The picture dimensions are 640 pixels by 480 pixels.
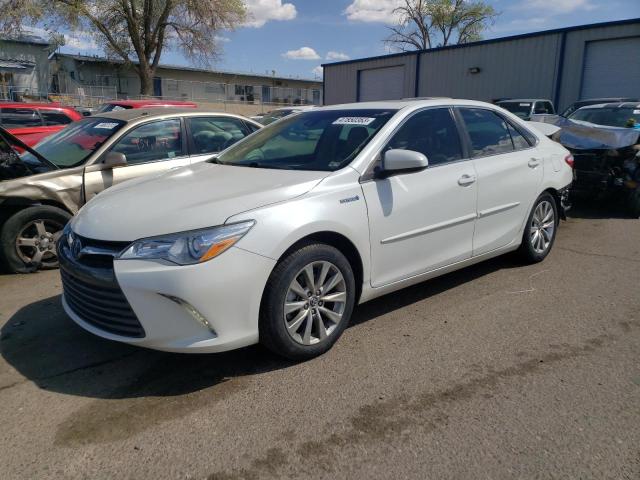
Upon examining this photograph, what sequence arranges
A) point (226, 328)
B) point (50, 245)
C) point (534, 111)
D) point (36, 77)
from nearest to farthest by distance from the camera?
point (226, 328)
point (50, 245)
point (534, 111)
point (36, 77)

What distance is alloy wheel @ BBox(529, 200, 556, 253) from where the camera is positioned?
16.4 ft

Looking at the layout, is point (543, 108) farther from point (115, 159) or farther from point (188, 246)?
point (188, 246)

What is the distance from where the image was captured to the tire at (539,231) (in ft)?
16.2

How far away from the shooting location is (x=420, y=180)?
3742 mm

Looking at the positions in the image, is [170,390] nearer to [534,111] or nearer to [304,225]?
[304,225]

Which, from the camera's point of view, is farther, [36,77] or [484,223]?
[36,77]

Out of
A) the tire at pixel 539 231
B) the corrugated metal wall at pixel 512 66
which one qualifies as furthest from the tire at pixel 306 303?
the corrugated metal wall at pixel 512 66

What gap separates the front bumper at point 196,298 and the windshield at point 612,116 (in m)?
8.44

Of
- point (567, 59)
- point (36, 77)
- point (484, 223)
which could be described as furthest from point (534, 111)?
point (36, 77)

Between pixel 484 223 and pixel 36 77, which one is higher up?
pixel 36 77

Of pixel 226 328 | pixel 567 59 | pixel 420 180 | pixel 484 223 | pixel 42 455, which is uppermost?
pixel 567 59

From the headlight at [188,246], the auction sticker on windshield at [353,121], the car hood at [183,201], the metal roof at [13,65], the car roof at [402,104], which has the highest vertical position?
the metal roof at [13,65]

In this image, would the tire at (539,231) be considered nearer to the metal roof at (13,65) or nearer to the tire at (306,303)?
the tire at (306,303)

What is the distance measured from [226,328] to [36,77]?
4221 cm
